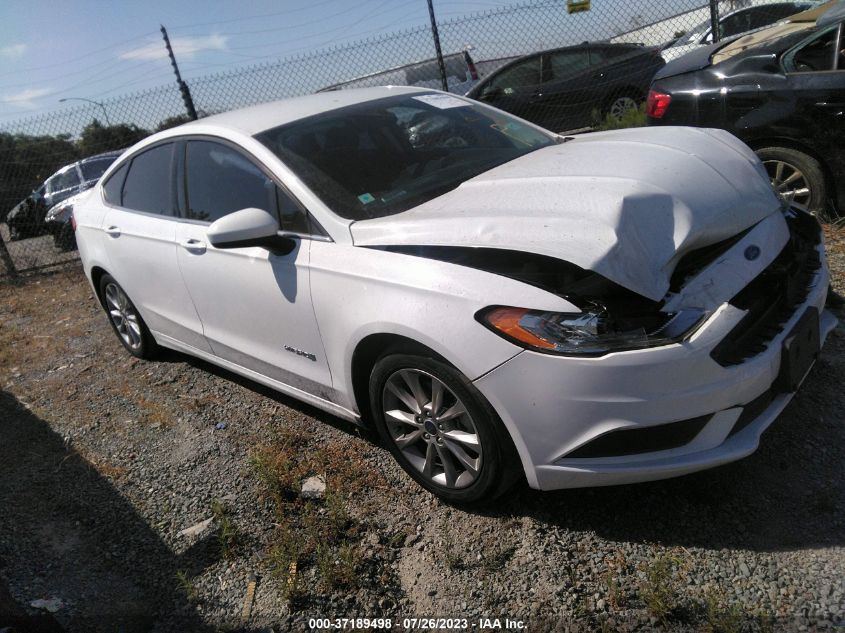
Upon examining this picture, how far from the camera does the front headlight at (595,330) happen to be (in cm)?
219

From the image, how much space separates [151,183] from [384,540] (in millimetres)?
2682

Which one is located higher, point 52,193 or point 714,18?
point 714,18

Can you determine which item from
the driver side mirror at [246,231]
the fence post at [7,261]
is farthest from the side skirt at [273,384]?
the fence post at [7,261]

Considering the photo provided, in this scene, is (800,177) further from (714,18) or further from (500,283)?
(714,18)

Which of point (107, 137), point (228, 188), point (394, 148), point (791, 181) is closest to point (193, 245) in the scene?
point (228, 188)

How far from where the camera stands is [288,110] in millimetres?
3641

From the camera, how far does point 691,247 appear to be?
96.1 inches

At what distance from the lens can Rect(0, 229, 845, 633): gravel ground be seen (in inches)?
88.0

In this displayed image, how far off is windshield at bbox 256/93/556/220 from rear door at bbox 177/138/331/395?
0.19 meters

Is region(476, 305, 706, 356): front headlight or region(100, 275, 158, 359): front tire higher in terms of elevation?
region(476, 305, 706, 356): front headlight

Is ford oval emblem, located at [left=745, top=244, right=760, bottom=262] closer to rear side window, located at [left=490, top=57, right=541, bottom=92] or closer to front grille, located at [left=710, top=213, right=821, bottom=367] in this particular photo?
front grille, located at [left=710, top=213, right=821, bottom=367]

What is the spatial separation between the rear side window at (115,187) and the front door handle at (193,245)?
3.63 ft

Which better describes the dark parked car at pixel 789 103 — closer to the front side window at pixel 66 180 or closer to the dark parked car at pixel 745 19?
the dark parked car at pixel 745 19

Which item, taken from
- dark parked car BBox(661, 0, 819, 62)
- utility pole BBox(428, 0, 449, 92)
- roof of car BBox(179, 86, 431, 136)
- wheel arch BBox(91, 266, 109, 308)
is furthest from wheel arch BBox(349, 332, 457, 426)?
dark parked car BBox(661, 0, 819, 62)
